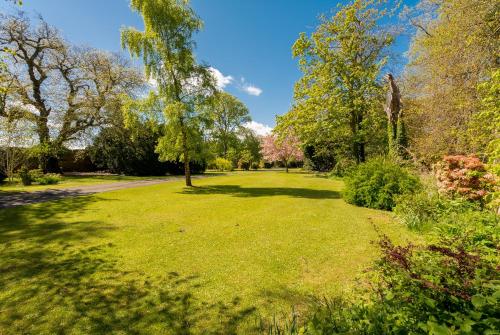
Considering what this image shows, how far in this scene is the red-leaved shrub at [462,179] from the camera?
777 cm

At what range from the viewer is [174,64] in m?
16.2

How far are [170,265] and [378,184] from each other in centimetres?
934

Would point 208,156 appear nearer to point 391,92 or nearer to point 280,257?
point 280,257

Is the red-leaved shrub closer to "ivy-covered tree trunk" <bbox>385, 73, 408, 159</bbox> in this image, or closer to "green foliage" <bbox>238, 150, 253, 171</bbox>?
"ivy-covered tree trunk" <bbox>385, 73, 408, 159</bbox>

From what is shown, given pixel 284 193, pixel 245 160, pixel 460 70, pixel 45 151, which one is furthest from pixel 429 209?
pixel 245 160

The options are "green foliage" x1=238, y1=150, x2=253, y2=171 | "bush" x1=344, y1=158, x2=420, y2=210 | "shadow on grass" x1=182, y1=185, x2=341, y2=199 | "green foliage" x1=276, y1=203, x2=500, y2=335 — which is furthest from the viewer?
"green foliage" x1=238, y1=150, x2=253, y2=171

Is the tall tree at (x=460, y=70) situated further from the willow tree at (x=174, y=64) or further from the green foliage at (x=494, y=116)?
the willow tree at (x=174, y=64)

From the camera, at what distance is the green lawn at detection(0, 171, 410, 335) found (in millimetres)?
3691

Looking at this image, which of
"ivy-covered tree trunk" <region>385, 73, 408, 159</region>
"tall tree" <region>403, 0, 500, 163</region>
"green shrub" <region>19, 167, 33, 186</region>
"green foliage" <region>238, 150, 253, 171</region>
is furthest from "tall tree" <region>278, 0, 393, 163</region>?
"green foliage" <region>238, 150, 253, 171</region>

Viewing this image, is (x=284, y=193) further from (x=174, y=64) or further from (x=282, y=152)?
(x=282, y=152)

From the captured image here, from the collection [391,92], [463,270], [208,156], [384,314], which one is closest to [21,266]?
[384,314]

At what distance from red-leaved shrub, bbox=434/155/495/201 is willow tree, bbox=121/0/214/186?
13.3 m

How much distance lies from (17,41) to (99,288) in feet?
105

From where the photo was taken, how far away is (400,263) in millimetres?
3031
